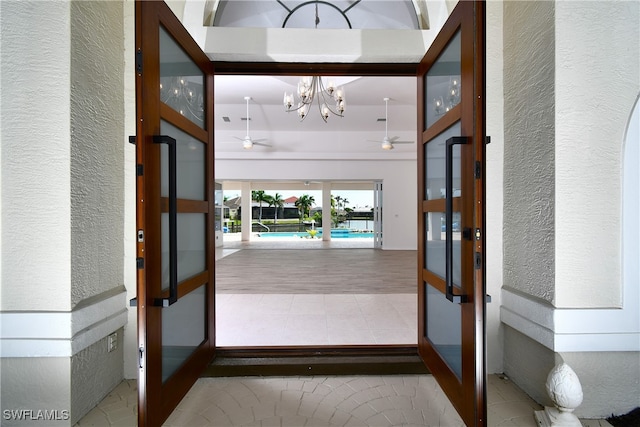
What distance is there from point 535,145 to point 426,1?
140cm

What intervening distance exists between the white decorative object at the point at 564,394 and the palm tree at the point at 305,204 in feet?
63.4

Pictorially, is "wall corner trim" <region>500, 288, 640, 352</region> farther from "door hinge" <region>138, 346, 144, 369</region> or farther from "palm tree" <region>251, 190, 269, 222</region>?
"palm tree" <region>251, 190, 269, 222</region>

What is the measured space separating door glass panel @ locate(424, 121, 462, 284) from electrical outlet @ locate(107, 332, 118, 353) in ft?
7.32

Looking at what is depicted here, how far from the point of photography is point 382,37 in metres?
2.37

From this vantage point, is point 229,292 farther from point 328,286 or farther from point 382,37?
point 382,37

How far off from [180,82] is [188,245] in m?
1.03

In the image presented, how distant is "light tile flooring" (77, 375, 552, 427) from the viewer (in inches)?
72.9

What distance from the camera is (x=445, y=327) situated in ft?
6.61

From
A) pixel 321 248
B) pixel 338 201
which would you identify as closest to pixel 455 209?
pixel 321 248

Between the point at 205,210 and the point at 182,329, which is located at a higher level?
the point at 205,210

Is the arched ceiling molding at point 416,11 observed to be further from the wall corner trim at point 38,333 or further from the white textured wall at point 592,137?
the wall corner trim at point 38,333

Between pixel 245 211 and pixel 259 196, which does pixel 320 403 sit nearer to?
pixel 245 211

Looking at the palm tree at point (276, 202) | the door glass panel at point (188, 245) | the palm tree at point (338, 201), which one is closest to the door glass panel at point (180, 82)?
the door glass panel at point (188, 245)

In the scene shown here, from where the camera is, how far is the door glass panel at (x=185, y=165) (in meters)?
1.75
